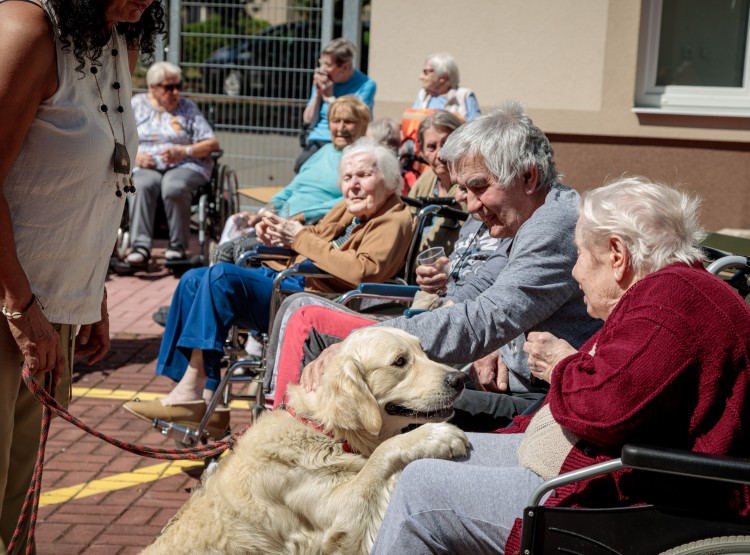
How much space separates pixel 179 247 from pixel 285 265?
4.17 m

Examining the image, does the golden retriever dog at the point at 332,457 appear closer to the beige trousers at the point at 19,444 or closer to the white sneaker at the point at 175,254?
the beige trousers at the point at 19,444

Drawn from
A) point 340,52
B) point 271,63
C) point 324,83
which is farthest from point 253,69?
point 340,52

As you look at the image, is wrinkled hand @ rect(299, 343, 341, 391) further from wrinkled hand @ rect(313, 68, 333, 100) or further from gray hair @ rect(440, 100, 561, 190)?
wrinkled hand @ rect(313, 68, 333, 100)

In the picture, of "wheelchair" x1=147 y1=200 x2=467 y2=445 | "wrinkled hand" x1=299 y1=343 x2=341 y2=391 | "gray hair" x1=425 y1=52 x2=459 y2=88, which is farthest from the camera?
"gray hair" x1=425 y1=52 x2=459 y2=88

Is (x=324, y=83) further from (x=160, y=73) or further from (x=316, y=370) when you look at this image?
(x=316, y=370)

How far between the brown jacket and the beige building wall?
3965 mm

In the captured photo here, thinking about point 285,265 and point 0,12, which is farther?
point 285,265

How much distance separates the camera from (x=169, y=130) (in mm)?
9258

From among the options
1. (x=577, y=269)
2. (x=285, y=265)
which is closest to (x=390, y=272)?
(x=285, y=265)

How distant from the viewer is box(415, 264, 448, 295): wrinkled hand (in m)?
4.07

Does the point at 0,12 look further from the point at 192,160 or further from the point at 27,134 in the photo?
the point at 192,160

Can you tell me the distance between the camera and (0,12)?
256 cm

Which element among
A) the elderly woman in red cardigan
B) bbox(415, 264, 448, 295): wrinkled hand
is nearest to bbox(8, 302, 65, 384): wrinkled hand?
the elderly woman in red cardigan

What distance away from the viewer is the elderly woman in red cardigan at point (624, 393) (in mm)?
2197
